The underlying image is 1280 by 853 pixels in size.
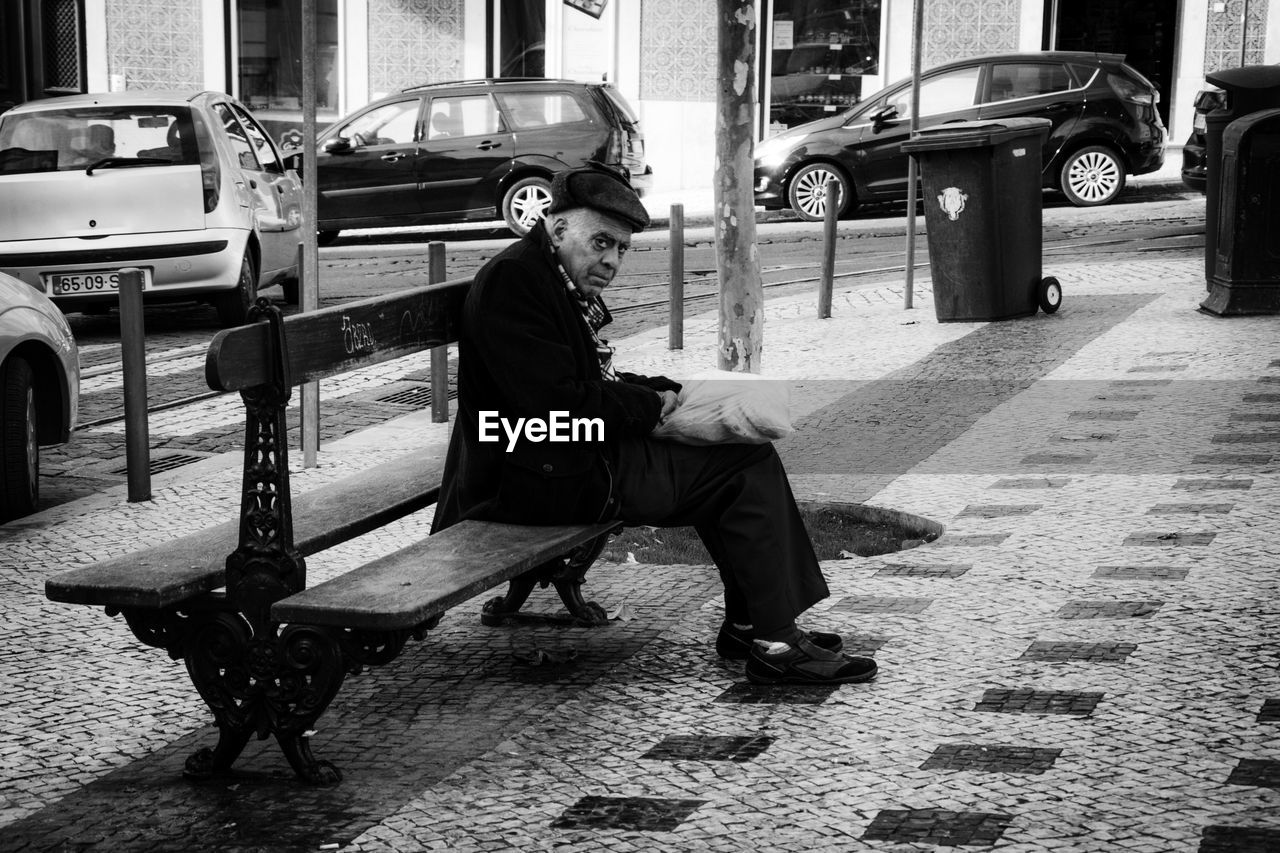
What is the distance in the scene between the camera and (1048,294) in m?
11.6

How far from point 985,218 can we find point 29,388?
6392 millimetres

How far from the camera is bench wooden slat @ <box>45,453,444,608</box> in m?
3.93

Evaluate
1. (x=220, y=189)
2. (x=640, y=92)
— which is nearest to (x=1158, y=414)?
(x=220, y=189)

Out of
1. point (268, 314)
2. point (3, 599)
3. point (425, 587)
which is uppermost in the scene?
point (268, 314)

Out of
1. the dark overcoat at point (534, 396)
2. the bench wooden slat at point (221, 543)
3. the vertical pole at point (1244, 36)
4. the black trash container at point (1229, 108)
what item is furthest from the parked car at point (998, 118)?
the dark overcoat at point (534, 396)

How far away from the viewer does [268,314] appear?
393cm

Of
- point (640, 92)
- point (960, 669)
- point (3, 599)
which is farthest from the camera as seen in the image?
point (640, 92)

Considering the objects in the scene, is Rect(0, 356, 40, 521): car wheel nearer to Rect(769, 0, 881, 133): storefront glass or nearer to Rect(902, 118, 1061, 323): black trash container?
Rect(902, 118, 1061, 323): black trash container

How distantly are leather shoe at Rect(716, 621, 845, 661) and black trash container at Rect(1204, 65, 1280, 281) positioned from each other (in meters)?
7.65

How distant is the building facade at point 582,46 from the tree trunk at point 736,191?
18.6 metres

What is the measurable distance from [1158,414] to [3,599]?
505 centimetres

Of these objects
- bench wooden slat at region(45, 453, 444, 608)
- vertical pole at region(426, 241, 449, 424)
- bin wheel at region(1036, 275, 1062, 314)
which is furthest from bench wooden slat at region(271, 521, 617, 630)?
bin wheel at region(1036, 275, 1062, 314)

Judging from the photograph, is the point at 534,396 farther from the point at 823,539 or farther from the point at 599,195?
the point at 823,539

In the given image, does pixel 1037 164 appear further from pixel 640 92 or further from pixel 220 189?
pixel 640 92
